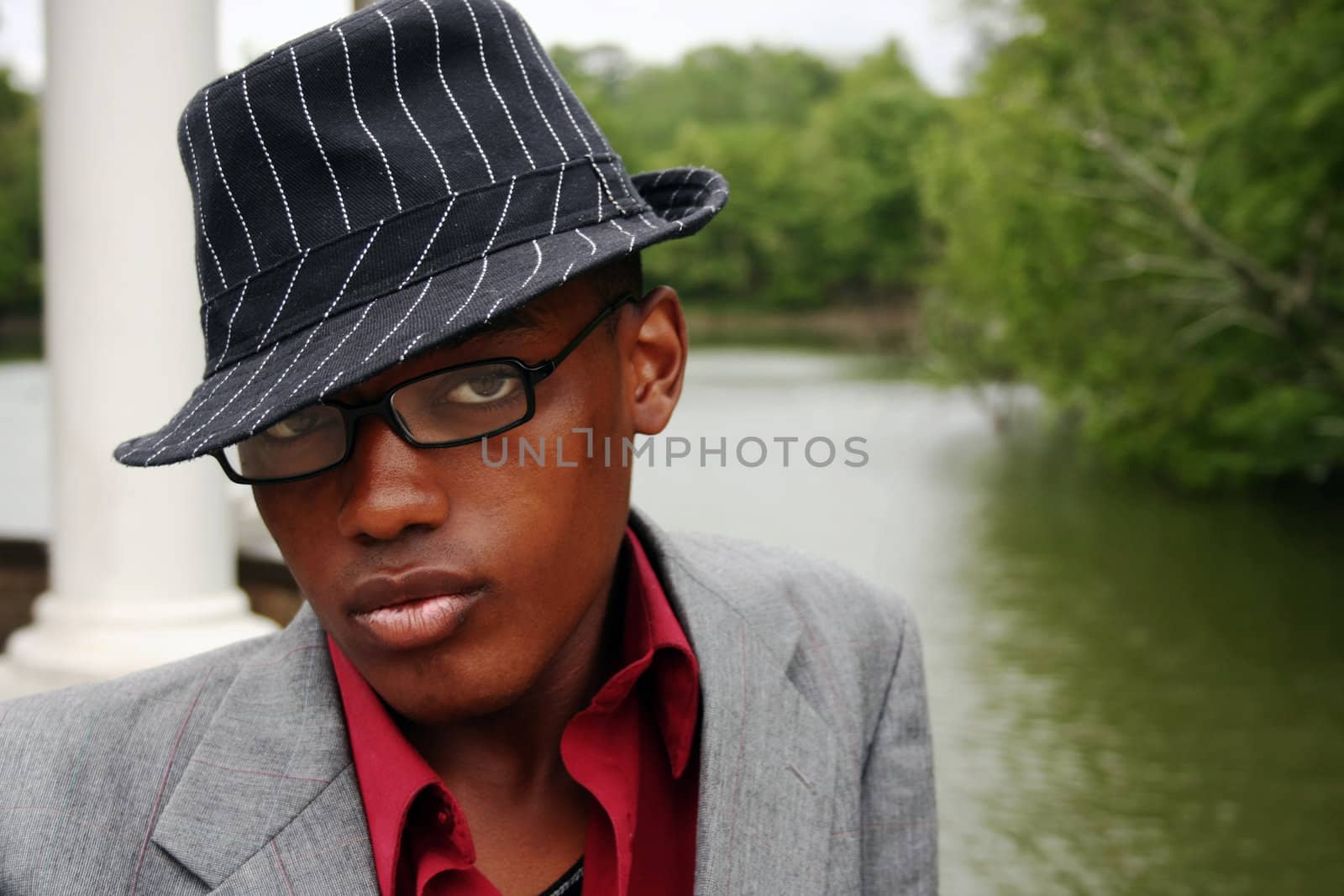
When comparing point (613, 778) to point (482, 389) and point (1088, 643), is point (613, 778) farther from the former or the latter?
point (1088, 643)

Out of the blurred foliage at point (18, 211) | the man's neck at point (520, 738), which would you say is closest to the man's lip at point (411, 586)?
the man's neck at point (520, 738)

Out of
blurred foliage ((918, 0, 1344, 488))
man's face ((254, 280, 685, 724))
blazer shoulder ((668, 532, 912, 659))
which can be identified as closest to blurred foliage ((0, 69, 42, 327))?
blurred foliage ((918, 0, 1344, 488))

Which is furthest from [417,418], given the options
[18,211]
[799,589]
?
[18,211]

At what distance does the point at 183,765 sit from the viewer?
4.77ft

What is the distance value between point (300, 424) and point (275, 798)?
0.39 metres

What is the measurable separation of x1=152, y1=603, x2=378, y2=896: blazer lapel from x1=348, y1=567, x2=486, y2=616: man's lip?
205mm

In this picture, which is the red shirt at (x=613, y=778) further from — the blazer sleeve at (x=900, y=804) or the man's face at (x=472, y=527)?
the blazer sleeve at (x=900, y=804)

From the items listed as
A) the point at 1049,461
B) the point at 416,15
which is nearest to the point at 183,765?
the point at 416,15

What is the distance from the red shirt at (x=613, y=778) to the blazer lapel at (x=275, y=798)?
0.08 feet

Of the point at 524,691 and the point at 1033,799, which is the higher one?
the point at 524,691

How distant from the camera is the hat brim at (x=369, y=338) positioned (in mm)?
1278

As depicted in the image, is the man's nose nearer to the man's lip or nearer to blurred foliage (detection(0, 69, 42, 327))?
the man's lip

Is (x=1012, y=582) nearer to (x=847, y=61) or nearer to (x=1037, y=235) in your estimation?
(x=1037, y=235)

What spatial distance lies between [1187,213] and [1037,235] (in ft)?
15.8
